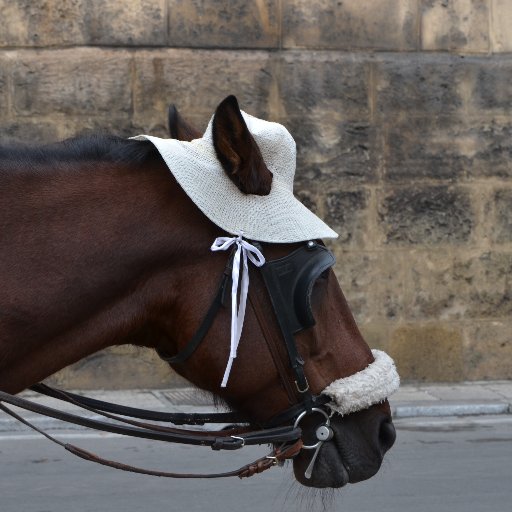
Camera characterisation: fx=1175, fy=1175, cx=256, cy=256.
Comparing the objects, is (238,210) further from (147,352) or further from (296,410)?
(147,352)

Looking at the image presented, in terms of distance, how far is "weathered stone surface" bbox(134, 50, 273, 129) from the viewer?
9703 millimetres

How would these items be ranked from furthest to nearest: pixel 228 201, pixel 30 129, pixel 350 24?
pixel 350 24 < pixel 30 129 < pixel 228 201

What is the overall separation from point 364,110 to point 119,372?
3.04 metres

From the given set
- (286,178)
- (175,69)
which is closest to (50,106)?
(175,69)

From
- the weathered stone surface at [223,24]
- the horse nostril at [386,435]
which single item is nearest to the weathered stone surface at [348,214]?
the weathered stone surface at [223,24]

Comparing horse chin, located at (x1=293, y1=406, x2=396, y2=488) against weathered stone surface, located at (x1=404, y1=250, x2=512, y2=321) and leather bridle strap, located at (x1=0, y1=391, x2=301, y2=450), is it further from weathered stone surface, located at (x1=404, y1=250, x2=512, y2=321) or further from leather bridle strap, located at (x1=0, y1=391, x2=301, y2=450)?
weathered stone surface, located at (x1=404, y1=250, x2=512, y2=321)

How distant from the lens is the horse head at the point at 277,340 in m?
2.68

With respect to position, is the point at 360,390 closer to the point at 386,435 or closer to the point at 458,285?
the point at 386,435

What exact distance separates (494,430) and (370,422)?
18.8 feet

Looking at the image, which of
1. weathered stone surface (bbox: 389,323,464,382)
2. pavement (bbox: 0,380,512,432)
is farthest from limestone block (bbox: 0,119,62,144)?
weathered stone surface (bbox: 389,323,464,382)

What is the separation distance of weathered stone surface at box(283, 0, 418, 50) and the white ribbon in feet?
24.6

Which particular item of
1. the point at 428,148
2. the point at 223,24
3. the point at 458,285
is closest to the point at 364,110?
the point at 428,148

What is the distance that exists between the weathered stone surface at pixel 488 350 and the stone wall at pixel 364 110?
12mm

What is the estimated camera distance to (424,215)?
33.3ft
